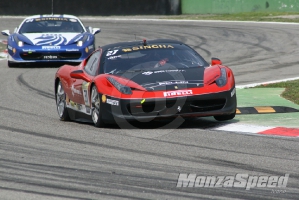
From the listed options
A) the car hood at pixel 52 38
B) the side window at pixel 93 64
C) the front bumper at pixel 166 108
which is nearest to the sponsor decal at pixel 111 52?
the side window at pixel 93 64

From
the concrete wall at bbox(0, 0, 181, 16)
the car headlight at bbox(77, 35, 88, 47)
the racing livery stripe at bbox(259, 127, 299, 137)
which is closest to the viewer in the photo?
the racing livery stripe at bbox(259, 127, 299, 137)

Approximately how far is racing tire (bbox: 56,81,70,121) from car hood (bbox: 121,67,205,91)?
155 cm

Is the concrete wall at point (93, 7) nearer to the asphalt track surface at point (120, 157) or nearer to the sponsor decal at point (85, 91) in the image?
the asphalt track surface at point (120, 157)

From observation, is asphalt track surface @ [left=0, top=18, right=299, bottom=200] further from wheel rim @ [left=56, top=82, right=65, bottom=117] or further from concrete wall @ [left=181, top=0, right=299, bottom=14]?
concrete wall @ [left=181, top=0, right=299, bottom=14]

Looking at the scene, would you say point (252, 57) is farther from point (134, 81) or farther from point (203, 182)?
point (203, 182)

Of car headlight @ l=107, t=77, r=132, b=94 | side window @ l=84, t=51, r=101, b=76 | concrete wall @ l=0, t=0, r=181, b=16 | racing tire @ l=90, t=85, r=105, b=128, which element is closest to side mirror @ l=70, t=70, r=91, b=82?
side window @ l=84, t=51, r=101, b=76

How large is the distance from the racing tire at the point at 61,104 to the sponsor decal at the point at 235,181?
14.8 ft

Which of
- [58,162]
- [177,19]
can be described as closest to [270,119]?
[58,162]

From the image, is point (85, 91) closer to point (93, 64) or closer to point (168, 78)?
point (93, 64)

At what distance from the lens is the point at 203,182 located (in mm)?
6367

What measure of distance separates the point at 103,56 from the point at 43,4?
2748 cm

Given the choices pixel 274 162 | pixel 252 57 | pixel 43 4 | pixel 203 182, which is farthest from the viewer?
pixel 43 4

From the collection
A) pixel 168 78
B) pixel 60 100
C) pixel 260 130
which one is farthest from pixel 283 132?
pixel 60 100

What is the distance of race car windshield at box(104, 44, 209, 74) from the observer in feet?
32.8
